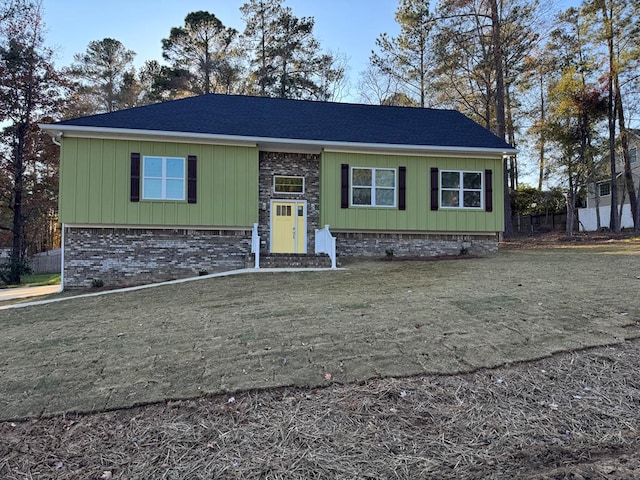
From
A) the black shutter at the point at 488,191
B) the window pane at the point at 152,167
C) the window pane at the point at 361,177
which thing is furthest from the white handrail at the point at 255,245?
the black shutter at the point at 488,191

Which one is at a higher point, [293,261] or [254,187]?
[254,187]

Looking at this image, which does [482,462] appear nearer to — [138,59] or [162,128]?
→ [162,128]

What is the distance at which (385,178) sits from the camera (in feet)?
42.9

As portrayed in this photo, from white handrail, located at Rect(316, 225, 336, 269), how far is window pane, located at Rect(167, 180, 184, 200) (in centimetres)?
405

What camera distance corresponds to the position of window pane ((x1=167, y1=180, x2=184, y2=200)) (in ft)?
38.4

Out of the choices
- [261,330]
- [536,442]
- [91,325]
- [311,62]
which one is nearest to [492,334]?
[536,442]

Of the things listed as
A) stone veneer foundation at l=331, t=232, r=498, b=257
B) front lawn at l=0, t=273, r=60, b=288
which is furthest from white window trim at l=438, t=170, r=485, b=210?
front lawn at l=0, t=273, r=60, b=288

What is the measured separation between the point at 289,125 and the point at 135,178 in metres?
4.81

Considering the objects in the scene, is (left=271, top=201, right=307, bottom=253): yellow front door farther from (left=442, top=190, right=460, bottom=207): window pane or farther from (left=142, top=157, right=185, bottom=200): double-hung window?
(left=442, top=190, right=460, bottom=207): window pane

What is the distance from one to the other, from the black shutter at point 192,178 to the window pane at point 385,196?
5357 millimetres

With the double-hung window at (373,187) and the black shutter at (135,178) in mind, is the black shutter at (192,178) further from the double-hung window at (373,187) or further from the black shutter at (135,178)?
the double-hung window at (373,187)

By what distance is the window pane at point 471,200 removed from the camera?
13.4 metres

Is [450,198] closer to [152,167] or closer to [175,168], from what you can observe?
[175,168]

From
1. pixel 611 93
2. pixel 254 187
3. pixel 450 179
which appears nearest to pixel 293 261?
pixel 254 187
